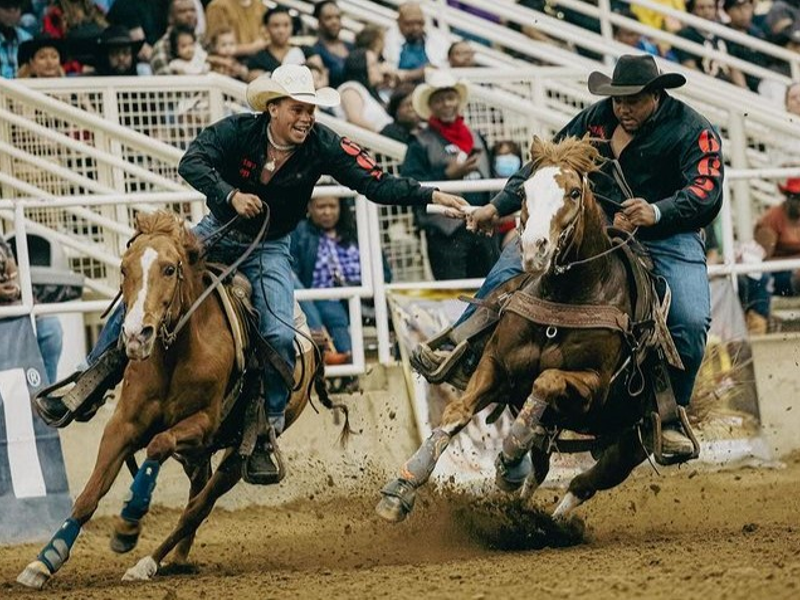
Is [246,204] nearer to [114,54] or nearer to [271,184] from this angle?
[271,184]

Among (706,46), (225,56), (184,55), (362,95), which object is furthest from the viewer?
(706,46)

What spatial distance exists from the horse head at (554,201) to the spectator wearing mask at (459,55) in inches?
229

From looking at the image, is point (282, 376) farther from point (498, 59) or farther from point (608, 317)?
point (498, 59)

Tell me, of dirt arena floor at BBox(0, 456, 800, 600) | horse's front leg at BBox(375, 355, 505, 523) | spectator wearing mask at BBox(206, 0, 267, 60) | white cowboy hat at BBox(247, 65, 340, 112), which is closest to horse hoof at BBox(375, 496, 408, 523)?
horse's front leg at BBox(375, 355, 505, 523)

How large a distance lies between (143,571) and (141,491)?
1.62ft

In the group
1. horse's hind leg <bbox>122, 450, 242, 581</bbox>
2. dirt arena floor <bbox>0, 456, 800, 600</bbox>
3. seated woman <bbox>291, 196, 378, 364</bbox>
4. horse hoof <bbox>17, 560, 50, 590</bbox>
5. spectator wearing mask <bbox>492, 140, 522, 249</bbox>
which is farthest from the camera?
spectator wearing mask <bbox>492, 140, 522, 249</bbox>

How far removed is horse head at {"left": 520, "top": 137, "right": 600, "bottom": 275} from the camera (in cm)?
762

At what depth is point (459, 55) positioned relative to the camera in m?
14.0

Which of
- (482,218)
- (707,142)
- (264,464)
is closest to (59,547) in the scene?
(264,464)

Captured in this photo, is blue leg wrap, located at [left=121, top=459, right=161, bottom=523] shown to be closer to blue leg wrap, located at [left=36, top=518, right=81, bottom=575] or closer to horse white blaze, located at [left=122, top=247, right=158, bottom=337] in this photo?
blue leg wrap, located at [left=36, top=518, right=81, bottom=575]

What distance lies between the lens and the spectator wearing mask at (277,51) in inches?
535

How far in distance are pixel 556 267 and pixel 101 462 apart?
2160mm

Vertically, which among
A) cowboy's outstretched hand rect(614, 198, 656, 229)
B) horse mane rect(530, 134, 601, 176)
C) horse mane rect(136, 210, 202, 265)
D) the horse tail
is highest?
horse mane rect(530, 134, 601, 176)

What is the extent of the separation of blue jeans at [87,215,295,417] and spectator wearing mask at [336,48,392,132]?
4.09 m
